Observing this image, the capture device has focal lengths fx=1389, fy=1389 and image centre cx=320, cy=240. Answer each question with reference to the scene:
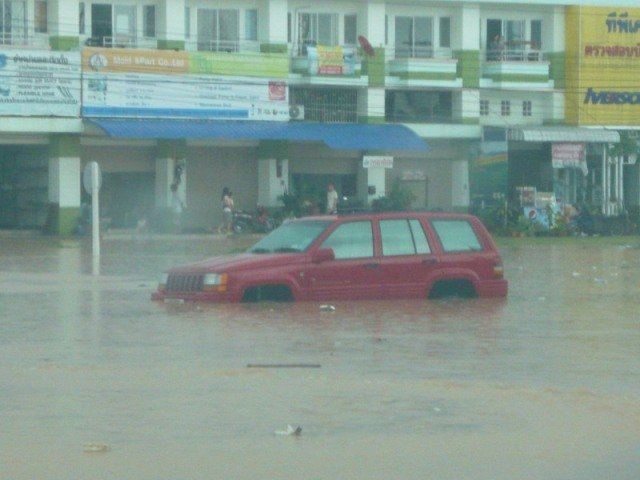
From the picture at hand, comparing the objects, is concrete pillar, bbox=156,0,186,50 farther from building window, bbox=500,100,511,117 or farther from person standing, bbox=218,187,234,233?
building window, bbox=500,100,511,117

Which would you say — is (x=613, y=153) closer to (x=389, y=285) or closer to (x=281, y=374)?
(x=389, y=285)

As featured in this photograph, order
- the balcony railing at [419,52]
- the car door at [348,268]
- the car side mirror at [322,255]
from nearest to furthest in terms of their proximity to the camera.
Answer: the car side mirror at [322,255] → the car door at [348,268] → the balcony railing at [419,52]

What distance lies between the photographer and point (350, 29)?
2025 inches

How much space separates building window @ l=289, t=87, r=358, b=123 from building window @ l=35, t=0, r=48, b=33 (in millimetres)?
9598

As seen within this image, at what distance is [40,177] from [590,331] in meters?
34.4

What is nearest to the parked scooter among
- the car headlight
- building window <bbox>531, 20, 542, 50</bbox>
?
building window <bbox>531, 20, 542, 50</bbox>

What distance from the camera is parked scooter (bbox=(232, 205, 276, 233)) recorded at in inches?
1869

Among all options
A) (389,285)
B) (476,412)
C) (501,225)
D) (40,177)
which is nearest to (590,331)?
(389,285)

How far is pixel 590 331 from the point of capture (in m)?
16.7

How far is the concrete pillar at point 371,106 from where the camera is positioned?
5075cm

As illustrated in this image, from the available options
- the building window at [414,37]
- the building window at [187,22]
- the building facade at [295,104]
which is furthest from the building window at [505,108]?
the building window at [187,22]

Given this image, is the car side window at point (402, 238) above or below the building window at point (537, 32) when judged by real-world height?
below

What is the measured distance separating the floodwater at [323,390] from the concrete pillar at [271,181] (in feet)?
96.2

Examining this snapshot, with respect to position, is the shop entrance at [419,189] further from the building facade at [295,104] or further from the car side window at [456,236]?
the car side window at [456,236]
